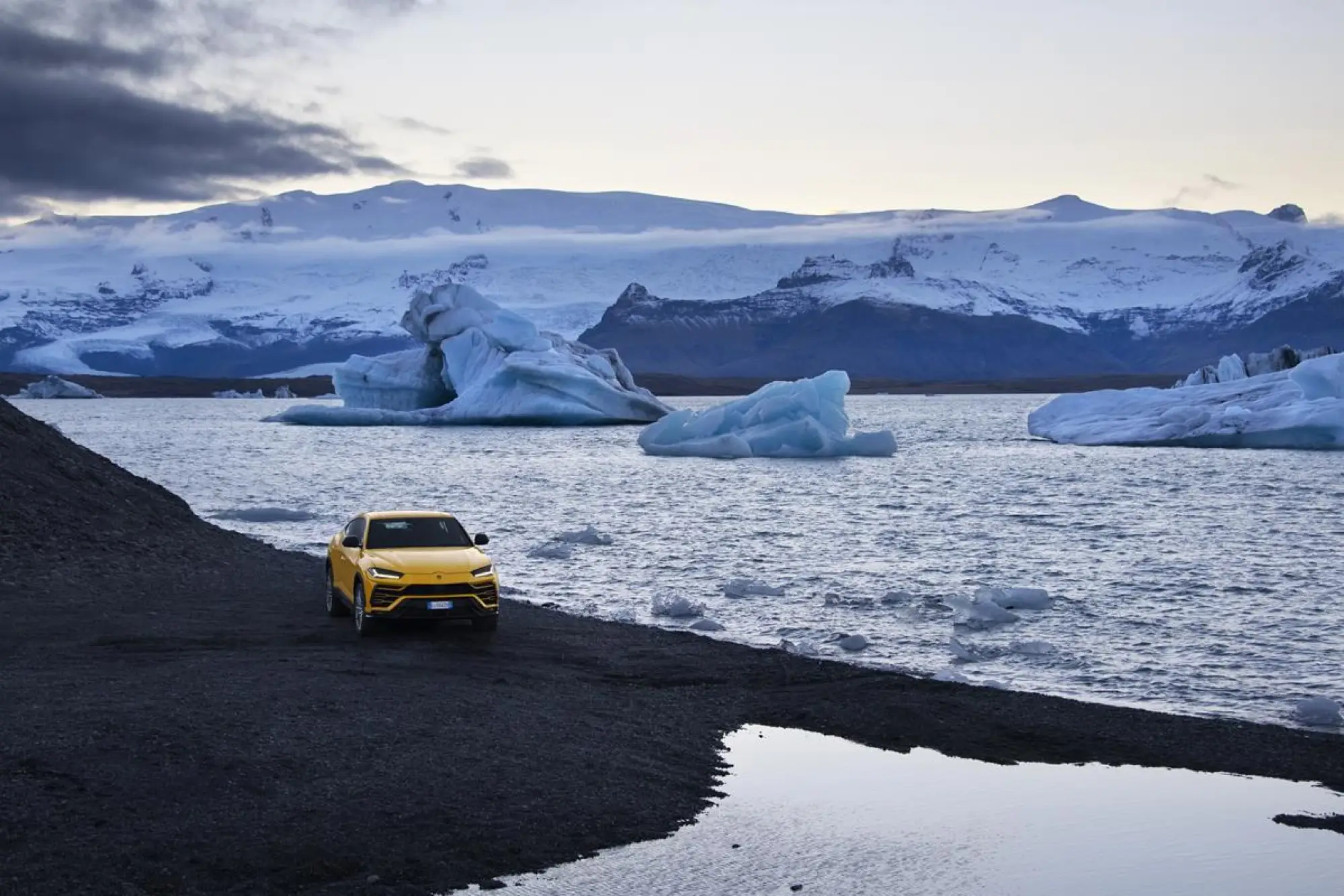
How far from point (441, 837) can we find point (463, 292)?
3597 inches

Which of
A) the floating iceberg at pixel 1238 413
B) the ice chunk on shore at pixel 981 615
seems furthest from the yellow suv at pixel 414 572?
the floating iceberg at pixel 1238 413

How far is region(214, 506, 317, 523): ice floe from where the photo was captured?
140ft

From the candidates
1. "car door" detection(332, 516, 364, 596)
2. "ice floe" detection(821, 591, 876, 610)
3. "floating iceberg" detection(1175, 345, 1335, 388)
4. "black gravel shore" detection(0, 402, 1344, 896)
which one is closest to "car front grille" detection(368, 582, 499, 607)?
"black gravel shore" detection(0, 402, 1344, 896)

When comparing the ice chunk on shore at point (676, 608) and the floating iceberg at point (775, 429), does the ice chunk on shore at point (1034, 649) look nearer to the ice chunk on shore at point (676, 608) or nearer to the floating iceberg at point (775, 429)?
the ice chunk on shore at point (676, 608)

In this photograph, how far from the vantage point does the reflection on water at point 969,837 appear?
33.3 ft

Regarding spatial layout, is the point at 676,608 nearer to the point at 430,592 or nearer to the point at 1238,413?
the point at 430,592

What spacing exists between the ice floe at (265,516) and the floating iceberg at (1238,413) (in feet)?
169

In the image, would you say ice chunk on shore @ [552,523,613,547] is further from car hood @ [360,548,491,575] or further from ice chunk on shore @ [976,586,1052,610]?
car hood @ [360,548,491,575]

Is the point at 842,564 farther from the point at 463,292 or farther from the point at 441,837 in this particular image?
the point at 463,292

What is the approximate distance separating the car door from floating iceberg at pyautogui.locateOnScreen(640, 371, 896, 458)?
171ft

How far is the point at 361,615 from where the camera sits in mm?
19172

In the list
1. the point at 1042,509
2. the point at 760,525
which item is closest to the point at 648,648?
the point at 760,525

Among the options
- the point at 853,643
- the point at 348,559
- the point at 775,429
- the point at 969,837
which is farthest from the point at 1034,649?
the point at 775,429

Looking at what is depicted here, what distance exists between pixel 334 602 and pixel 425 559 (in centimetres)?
295
